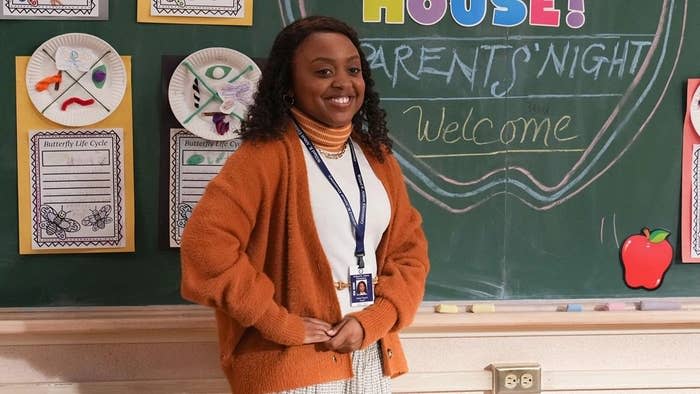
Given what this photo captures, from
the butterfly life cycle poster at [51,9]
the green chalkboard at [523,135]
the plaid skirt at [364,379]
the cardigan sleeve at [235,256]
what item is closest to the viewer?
the cardigan sleeve at [235,256]

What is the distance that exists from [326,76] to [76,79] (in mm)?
688

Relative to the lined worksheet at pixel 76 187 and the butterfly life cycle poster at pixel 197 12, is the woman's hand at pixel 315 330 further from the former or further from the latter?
the butterfly life cycle poster at pixel 197 12

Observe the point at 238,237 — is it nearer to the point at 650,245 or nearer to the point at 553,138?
the point at 553,138

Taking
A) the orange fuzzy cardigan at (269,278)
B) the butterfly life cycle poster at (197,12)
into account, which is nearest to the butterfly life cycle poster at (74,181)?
the butterfly life cycle poster at (197,12)

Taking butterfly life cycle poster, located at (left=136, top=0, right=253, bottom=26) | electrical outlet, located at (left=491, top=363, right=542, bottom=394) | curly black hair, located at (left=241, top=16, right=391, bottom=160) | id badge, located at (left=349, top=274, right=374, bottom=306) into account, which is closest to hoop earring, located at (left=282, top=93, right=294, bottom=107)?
curly black hair, located at (left=241, top=16, right=391, bottom=160)

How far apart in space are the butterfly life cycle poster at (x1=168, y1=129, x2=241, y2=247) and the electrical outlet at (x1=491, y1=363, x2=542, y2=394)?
2.78 ft

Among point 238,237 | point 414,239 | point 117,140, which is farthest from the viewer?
point 117,140

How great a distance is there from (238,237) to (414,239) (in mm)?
384

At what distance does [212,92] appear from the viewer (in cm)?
183

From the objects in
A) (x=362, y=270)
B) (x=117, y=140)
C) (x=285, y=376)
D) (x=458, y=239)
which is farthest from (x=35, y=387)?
(x=458, y=239)

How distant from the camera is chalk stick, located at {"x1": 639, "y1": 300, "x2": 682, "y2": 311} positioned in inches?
78.4

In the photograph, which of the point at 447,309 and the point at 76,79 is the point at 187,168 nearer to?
the point at 76,79

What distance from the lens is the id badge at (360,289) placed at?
1461 millimetres

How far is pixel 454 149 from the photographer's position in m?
1.95
